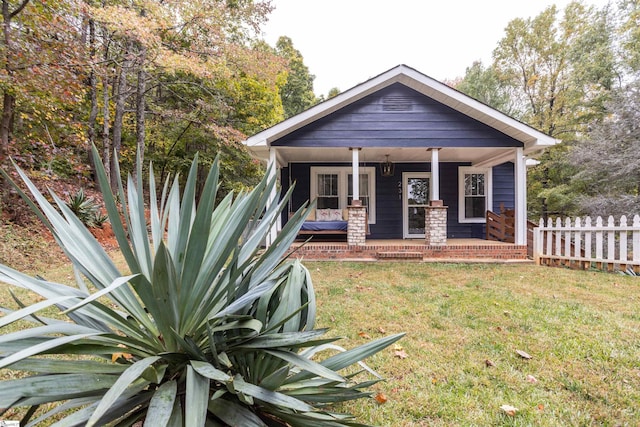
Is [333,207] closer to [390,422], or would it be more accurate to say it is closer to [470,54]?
[390,422]

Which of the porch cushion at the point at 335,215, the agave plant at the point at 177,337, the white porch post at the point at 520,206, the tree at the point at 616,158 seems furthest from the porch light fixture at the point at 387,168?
the agave plant at the point at 177,337

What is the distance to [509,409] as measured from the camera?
190 cm

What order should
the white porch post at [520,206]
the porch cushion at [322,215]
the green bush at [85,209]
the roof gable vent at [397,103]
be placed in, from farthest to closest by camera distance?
the porch cushion at [322,215], the green bush at [85,209], the roof gable vent at [397,103], the white porch post at [520,206]

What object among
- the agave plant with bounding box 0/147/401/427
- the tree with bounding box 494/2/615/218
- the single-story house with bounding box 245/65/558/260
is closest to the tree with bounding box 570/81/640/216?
the tree with bounding box 494/2/615/218

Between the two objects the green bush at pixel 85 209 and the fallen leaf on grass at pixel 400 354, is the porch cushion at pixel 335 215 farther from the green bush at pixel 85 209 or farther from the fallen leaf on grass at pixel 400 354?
the fallen leaf on grass at pixel 400 354

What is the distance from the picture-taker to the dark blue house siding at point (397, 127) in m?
7.84

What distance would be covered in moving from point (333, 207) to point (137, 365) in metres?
9.17

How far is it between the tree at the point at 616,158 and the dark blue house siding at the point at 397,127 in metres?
4.29

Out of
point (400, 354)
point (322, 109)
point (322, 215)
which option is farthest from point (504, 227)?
point (400, 354)

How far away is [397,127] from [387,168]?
1.84 m

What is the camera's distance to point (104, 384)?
3.53 feet

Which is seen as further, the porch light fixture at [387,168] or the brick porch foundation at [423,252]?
the porch light fixture at [387,168]

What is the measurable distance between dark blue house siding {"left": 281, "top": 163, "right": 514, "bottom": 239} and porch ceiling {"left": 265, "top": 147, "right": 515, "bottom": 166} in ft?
0.78

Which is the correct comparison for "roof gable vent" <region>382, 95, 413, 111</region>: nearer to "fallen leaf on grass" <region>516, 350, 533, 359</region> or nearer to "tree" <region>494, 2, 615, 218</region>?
"fallen leaf on grass" <region>516, 350, 533, 359</region>
